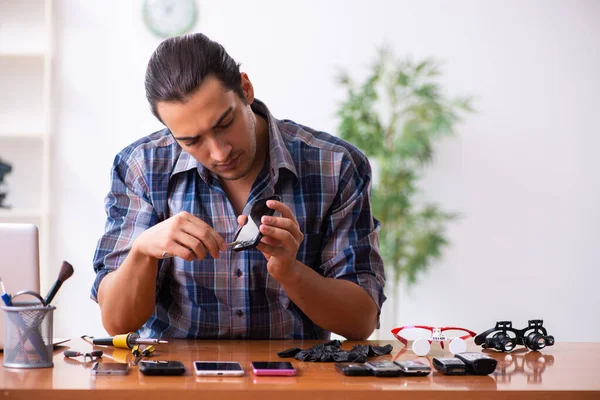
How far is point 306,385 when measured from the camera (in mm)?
1066

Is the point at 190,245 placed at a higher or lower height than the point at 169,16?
lower

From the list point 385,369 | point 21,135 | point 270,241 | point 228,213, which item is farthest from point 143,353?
→ point 21,135

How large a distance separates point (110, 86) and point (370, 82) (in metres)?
1.35

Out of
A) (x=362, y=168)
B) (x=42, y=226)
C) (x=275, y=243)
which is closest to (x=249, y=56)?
(x=42, y=226)

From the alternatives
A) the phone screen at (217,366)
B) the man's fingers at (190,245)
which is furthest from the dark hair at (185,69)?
the phone screen at (217,366)

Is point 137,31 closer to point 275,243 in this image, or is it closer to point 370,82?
point 370,82

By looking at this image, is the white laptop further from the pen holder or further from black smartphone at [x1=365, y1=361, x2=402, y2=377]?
black smartphone at [x1=365, y1=361, x2=402, y2=377]

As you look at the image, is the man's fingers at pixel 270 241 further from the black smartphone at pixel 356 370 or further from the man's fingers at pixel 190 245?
the black smartphone at pixel 356 370

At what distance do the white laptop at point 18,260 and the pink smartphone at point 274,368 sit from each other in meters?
0.43

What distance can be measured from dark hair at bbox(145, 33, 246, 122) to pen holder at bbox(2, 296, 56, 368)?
1.88 feet

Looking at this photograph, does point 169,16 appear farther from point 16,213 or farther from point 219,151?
point 219,151

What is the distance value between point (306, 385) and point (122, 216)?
0.90 meters

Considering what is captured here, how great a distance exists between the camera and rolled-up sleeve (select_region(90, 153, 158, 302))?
1.75 metres

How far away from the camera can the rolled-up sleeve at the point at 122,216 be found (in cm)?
Answer: 175
